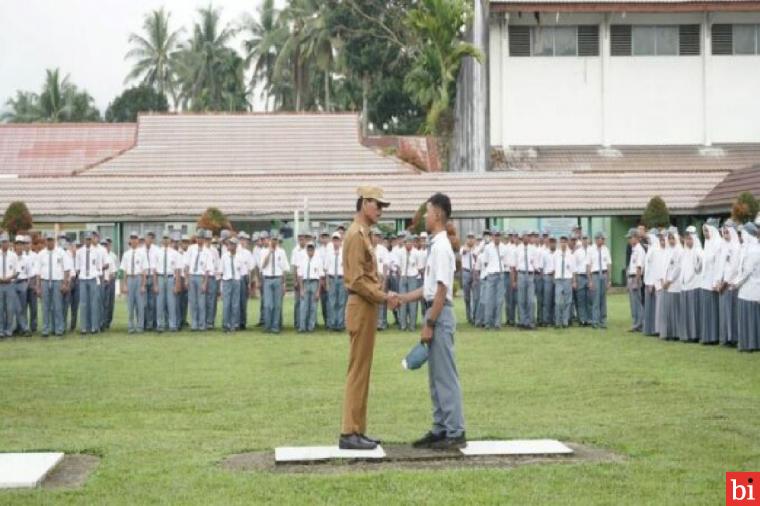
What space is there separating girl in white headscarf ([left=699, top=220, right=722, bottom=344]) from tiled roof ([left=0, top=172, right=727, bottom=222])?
15439 mm

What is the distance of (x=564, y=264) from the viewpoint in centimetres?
2588

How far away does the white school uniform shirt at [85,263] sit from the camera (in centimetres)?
2497

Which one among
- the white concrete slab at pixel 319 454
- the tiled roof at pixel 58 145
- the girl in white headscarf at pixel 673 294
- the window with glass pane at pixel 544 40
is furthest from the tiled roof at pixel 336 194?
the white concrete slab at pixel 319 454

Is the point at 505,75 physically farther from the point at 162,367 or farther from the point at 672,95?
the point at 162,367

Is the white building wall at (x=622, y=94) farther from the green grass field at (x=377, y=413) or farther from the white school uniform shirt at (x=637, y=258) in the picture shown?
the green grass field at (x=377, y=413)

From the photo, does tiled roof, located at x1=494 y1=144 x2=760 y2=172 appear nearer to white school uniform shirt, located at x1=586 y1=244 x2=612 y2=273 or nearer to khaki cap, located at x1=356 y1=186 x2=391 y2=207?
white school uniform shirt, located at x1=586 y1=244 x2=612 y2=273

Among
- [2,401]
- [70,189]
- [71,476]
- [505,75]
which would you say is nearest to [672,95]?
A: [505,75]

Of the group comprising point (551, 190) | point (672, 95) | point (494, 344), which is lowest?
point (494, 344)

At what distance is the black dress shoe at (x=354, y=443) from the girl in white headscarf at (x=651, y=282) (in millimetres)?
14088

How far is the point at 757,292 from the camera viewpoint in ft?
63.4

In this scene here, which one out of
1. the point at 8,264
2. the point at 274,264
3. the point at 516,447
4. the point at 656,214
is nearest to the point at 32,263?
the point at 8,264

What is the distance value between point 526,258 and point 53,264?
9741 mm

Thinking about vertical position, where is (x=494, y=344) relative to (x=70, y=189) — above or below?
below

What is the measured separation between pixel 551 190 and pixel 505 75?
8710 mm
